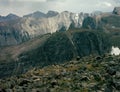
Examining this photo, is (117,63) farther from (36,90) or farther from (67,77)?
(36,90)

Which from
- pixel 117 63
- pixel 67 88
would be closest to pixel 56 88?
pixel 67 88

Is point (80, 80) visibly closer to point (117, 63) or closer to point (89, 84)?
point (89, 84)

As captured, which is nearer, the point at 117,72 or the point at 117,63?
the point at 117,72

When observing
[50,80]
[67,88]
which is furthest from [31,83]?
[67,88]

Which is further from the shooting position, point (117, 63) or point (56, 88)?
point (117, 63)

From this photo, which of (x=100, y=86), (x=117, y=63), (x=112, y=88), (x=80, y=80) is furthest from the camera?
(x=117, y=63)

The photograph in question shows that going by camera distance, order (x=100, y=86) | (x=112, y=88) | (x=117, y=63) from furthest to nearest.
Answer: (x=117, y=63), (x=100, y=86), (x=112, y=88)

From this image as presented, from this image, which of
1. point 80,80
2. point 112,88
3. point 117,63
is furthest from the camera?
point 117,63

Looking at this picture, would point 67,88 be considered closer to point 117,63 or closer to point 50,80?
point 50,80
